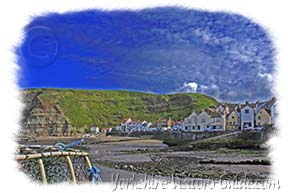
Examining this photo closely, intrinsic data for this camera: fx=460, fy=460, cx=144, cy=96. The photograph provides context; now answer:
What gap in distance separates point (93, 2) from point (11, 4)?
42 centimetres

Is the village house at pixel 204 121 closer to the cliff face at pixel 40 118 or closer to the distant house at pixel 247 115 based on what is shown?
the distant house at pixel 247 115

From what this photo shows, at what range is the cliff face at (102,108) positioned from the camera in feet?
7.95

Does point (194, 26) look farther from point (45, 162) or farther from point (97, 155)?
point (45, 162)

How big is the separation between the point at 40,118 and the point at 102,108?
1.08 ft

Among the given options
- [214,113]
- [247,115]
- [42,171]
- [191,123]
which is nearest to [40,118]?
[42,171]

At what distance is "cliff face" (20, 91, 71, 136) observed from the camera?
93.2 inches

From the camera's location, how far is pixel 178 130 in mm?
2471

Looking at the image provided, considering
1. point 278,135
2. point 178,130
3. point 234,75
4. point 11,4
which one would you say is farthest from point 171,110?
point 11,4

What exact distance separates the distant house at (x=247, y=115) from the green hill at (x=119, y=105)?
16 cm

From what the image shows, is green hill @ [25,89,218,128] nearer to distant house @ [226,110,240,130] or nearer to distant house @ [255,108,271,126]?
distant house @ [226,110,240,130]

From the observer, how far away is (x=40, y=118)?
95.2 inches

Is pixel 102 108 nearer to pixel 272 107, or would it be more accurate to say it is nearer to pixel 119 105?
pixel 119 105

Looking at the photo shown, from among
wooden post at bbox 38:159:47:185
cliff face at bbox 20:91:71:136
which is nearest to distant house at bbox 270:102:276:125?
cliff face at bbox 20:91:71:136

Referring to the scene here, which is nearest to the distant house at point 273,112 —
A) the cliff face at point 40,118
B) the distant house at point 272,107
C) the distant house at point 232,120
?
the distant house at point 272,107
